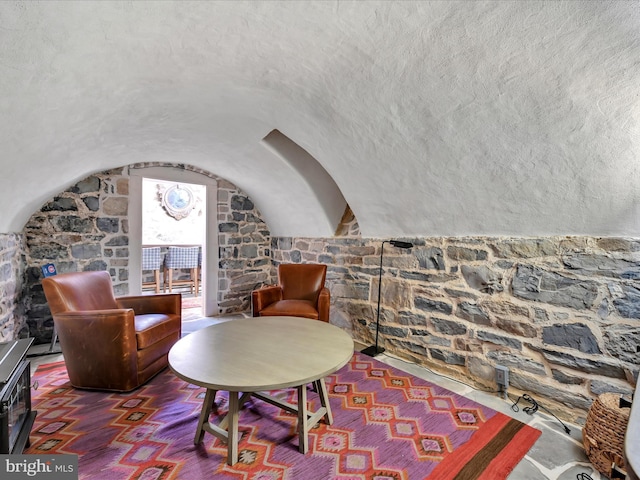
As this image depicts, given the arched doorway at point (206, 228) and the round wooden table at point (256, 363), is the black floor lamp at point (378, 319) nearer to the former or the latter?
the round wooden table at point (256, 363)

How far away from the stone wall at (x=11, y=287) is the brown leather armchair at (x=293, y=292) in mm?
2066

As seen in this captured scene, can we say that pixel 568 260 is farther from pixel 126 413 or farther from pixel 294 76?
pixel 126 413

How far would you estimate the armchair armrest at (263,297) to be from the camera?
308 centimetres

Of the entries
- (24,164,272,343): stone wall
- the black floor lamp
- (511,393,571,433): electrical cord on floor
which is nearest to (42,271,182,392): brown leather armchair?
(24,164,272,343): stone wall

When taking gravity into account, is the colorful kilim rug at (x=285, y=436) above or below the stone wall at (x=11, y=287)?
below

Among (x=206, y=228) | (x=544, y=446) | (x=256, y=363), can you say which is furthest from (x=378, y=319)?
(x=206, y=228)

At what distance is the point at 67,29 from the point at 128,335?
1823 millimetres

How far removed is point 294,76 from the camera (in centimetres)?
191

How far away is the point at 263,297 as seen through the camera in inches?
125

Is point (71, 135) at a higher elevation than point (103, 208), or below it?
higher

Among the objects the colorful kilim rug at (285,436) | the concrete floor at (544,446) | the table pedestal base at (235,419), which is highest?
the table pedestal base at (235,419)

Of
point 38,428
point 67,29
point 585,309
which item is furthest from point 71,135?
point 585,309

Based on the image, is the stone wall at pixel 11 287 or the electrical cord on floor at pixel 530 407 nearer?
the electrical cord on floor at pixel 530 407

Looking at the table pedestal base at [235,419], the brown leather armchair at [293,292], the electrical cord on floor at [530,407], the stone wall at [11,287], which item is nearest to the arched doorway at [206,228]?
the stone wall at [11,287]
